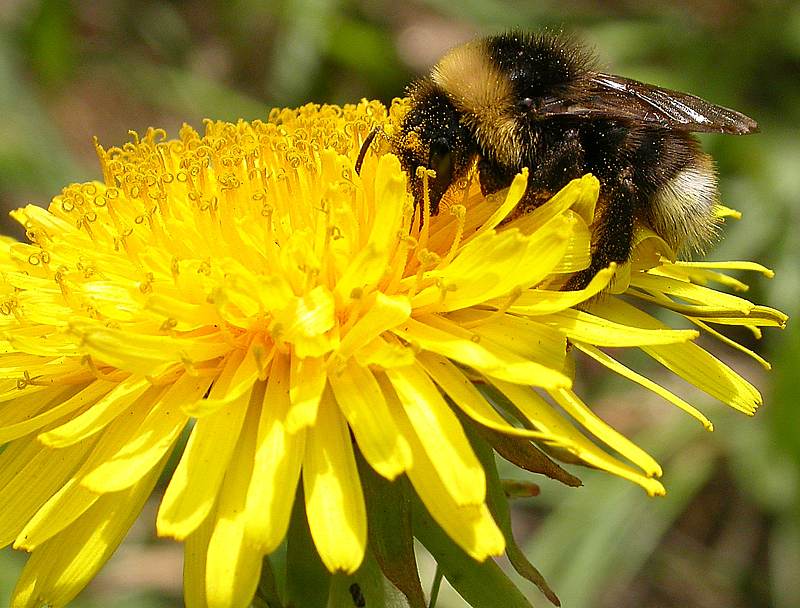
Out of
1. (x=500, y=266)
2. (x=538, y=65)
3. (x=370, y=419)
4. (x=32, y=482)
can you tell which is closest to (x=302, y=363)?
(x=370, y=419)

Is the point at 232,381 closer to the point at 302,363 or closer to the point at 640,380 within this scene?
the point at 302,363

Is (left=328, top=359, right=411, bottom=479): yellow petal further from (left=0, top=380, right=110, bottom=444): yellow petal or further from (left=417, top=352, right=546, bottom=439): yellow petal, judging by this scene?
(left=0, top=380, right=110, bottom=444): yellow petal

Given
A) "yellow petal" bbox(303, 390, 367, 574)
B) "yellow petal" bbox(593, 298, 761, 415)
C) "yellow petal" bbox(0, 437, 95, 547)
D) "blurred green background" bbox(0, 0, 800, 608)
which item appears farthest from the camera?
"blurred green background" bbox(0, 0, 800, 608)

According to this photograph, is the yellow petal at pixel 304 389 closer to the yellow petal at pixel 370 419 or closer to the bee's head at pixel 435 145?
the yellow petal at pixel 370 419

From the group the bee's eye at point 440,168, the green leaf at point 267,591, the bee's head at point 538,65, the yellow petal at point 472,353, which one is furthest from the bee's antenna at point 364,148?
the green leaf at point 267,591

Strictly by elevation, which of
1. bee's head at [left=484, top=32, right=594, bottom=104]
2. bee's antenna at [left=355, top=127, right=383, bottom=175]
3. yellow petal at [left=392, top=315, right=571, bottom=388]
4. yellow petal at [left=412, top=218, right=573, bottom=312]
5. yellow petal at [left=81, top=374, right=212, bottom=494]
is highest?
bee's head at [left=484, top=32, right=594, bottom=104]

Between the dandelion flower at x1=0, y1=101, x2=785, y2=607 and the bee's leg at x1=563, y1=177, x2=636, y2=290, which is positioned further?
the bee's leg at x1=563, y1=177, x2=636, y2=290

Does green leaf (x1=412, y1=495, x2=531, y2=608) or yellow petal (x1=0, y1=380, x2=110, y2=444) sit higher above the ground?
yellow petal (x1=0, y1=380, x2=110, y2=444)

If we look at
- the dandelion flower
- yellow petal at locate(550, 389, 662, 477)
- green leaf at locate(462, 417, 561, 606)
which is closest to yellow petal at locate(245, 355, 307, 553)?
the dandelion flower
